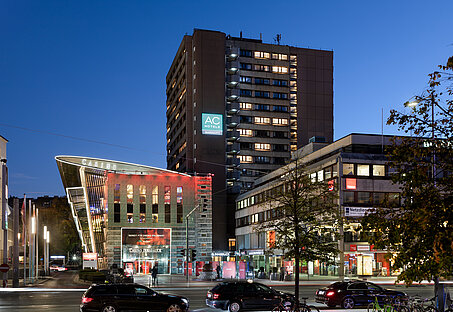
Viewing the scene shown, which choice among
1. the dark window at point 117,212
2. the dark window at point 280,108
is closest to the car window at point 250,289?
the dark window at point 117,212

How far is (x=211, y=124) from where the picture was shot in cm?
11769

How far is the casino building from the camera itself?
8206 centimetres

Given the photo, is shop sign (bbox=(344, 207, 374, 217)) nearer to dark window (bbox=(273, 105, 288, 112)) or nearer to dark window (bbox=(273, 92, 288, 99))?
dark window (bbox=(273, 105, 288, 112))

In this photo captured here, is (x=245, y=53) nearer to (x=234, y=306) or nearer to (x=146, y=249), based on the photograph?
(x=146, y=249)

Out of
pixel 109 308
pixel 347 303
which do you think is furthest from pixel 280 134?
pixel 109 308

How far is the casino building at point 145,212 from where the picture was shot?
8206 centimetres

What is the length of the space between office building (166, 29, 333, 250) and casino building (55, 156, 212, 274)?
Answer: 3081cm

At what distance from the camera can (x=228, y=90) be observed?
129000mm

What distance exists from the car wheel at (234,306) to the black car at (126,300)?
2340mm

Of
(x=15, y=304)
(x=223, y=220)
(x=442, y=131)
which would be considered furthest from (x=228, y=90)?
(x=442, y=131)

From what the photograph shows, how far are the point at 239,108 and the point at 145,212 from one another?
52.6 m

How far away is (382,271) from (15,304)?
49.1 meters

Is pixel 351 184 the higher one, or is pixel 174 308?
pixel 351 184

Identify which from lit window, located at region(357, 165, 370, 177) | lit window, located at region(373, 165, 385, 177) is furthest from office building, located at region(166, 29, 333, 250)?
lit window, located at region(373, 165, 385, 177)
